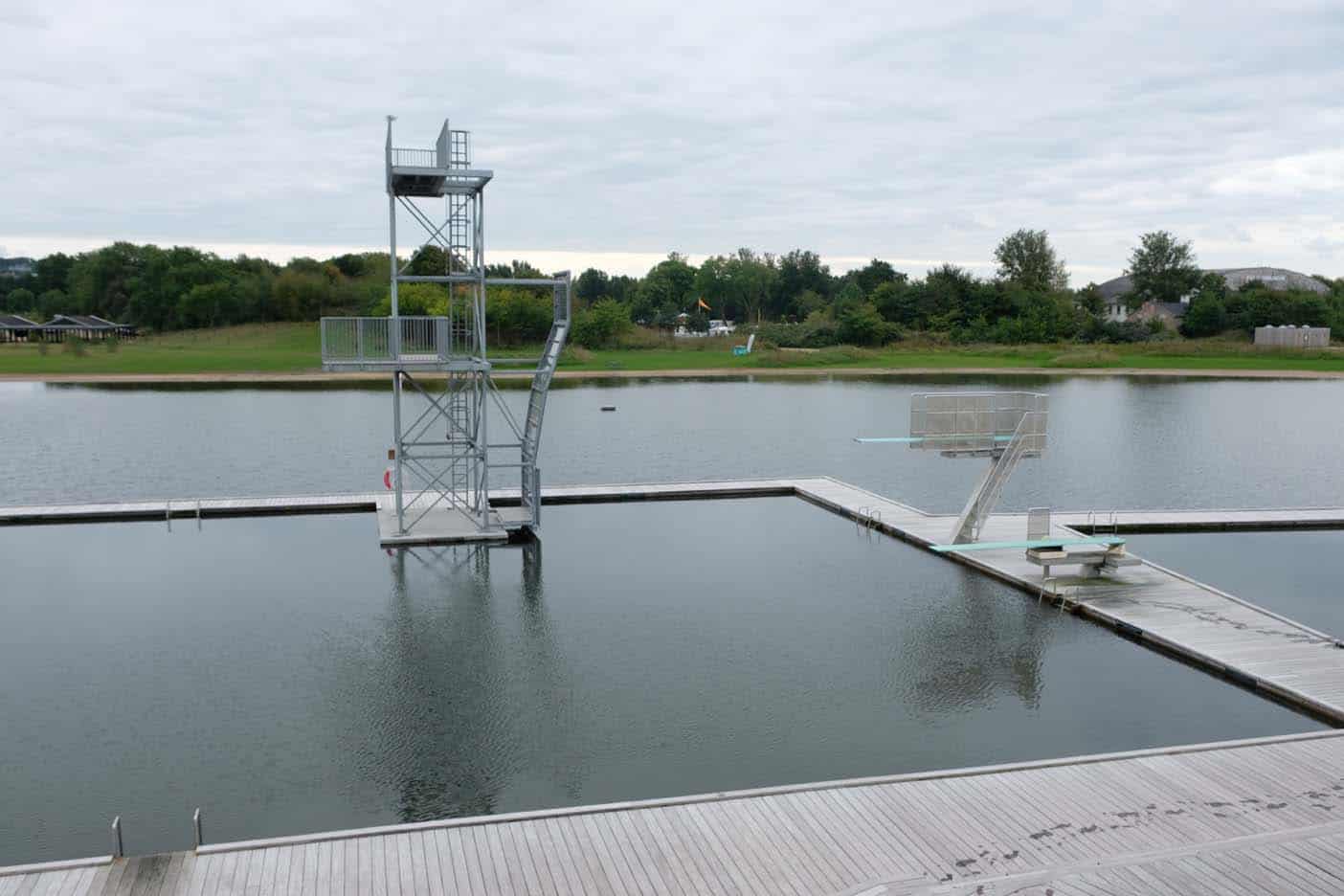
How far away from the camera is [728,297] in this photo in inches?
4668

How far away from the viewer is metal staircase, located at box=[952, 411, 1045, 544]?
1817 cm

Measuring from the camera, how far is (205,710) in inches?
460

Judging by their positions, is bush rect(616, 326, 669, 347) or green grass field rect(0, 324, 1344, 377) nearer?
green grass field rect(0, 324, 1344, 377)

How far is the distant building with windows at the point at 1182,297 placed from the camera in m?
100

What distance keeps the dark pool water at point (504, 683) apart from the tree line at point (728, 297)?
49.5 metres

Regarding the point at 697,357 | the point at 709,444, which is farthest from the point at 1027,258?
the point at 709,444

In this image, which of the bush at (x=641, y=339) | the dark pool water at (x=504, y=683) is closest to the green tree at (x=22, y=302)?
the bush at (x=641, y=339)

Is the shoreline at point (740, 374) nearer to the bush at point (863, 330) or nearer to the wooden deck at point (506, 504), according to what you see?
the bush at point (863, 330)

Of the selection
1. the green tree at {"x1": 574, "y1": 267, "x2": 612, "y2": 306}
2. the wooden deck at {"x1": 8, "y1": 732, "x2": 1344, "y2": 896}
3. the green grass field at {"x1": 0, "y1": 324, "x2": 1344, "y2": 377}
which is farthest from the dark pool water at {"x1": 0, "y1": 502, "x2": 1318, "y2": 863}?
the green tree at {"x1": 574, "y1": 267, "x2": 612, "y2": 306}

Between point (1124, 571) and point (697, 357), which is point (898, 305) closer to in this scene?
point (697, 357)

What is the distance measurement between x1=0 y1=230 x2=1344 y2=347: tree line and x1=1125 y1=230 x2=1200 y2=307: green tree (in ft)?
0.45

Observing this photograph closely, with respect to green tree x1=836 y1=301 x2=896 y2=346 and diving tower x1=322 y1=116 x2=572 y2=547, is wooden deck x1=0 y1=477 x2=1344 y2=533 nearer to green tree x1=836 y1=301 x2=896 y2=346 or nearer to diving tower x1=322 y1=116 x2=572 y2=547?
diving tower x1=322 y1=116 x2=572 y2=547

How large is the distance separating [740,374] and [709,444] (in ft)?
116

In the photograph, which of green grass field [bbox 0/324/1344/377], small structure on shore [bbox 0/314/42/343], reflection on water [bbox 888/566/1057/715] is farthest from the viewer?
small structure on shore [bbox 0/314/42/343]
